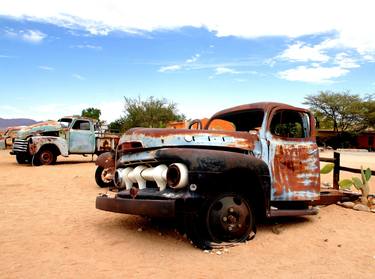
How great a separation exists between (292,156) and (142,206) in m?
2.38

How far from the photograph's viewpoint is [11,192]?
903 cm

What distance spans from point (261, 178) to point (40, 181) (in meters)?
7.75

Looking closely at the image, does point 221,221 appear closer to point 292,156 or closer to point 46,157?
point 292,156

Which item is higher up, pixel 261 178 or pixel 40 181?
pixel 261 178

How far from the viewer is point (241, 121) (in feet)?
20.9

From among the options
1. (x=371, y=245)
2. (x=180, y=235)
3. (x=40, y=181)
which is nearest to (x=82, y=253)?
(x=180, y=235)

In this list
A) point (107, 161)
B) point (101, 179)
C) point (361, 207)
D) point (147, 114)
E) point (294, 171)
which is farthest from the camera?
point (147, 114)

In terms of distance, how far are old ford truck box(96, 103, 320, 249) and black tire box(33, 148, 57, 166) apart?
11.5 meters

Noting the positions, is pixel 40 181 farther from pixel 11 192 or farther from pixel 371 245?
pixel 371 245

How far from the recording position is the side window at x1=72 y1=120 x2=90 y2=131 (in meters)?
17.0

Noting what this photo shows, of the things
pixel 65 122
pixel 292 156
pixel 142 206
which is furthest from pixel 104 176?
pixel 65 122

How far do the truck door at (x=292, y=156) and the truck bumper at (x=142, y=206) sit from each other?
1.75 m

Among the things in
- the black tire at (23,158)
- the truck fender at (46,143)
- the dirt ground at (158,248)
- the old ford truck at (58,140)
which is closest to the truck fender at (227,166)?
the dirt ground at (158,248)

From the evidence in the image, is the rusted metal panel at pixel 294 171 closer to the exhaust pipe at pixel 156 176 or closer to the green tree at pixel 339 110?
the exhaust pipe at pixel 156 176
